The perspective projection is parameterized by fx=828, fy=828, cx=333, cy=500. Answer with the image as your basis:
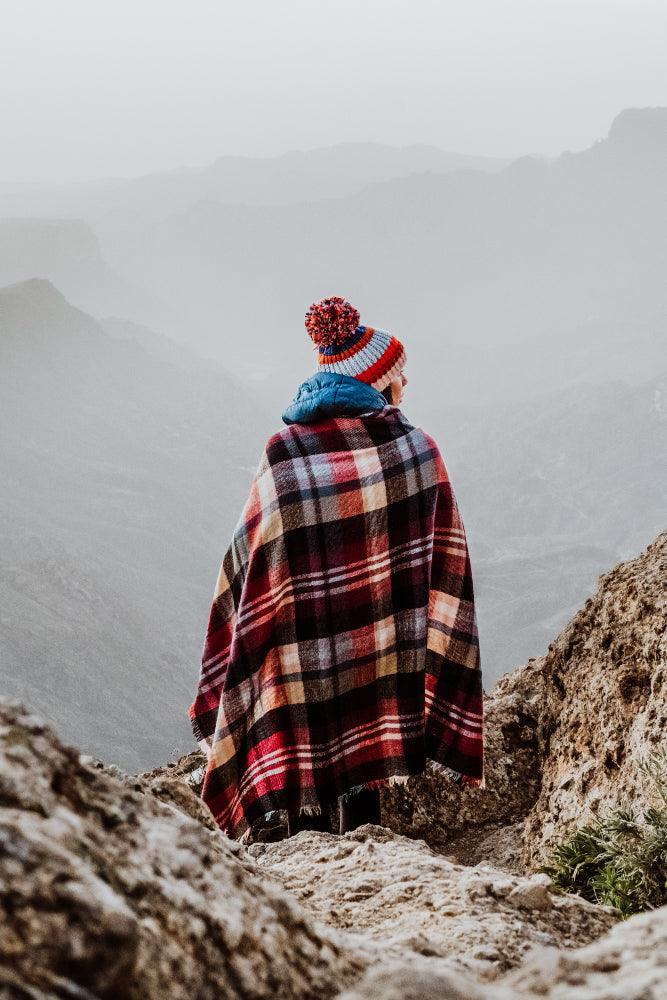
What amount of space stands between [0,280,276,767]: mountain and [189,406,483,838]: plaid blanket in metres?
52.4

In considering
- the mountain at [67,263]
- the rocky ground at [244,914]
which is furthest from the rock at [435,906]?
the mountain at [67,263]

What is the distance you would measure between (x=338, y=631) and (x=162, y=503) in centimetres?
10438

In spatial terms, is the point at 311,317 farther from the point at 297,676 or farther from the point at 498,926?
the point at 498,926

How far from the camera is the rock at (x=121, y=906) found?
2.47 ft

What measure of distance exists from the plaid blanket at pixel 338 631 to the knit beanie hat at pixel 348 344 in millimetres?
152

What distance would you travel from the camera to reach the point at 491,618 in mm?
91125

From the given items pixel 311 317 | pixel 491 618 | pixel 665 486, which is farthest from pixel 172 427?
pixel 311 317

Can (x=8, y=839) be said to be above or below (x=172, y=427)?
below

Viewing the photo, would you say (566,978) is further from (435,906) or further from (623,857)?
(623,857)

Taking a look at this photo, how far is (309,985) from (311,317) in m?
2.20

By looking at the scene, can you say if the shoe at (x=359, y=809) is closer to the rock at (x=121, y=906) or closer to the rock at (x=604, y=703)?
the rock at (x=604, y=703)

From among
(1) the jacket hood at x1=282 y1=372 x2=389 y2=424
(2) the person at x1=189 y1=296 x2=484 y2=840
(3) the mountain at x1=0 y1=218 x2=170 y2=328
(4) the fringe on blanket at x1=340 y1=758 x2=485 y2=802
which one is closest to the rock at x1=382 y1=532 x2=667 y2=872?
(4) the fringe on blanket at x1=340 y1=758 x2=485 y2=802

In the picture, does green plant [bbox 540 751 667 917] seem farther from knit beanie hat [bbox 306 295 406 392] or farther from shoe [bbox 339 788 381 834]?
knit beanie hat [bbox 306 295 406 392]

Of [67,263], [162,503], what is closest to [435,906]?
[162,503]
